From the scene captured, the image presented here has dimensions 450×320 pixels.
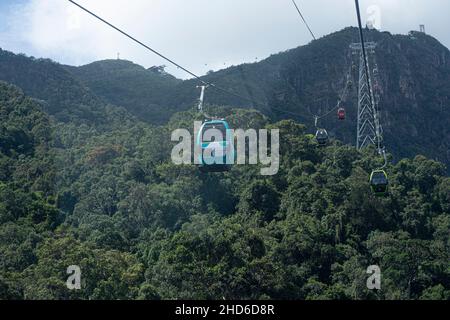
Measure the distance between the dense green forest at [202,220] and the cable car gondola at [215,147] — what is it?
28.0ft

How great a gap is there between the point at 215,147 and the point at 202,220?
19215 mm

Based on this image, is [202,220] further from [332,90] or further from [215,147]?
[332,90]

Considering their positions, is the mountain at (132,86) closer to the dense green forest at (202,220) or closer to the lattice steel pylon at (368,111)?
the dense green forest at (202,220)

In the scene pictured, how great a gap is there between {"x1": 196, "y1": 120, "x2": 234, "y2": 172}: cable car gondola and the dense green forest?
8522 mm

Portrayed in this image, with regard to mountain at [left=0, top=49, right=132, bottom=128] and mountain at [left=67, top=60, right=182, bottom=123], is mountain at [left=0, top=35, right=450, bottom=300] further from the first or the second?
mountain at [left=67, top=60, right=182, bottom=123]

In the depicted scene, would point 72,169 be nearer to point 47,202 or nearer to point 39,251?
point 47,202

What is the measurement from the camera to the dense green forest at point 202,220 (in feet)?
99.9

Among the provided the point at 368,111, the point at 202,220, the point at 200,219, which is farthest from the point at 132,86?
the point at 202,220

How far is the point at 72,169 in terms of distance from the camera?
4888 cm

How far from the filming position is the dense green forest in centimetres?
3044

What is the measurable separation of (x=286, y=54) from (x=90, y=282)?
62.1 m

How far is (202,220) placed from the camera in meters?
40.4

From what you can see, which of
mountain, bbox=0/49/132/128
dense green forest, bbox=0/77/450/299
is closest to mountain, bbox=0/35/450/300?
dense green forest, bbox=0/77/450/299
